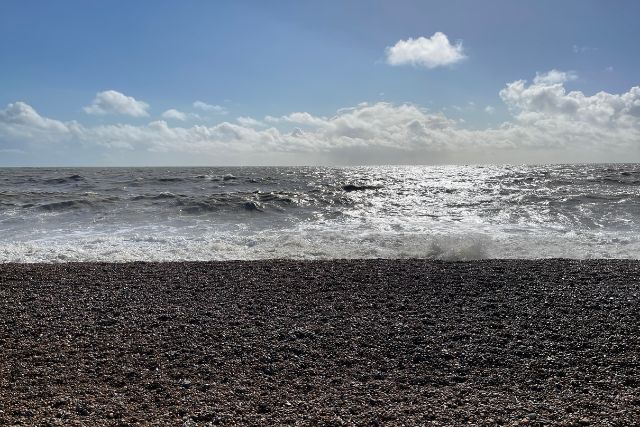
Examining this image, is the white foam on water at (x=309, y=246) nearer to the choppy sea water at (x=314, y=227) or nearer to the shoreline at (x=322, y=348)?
the choppy sea water at (x=314, y=227)

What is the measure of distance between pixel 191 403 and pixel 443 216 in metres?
16.3

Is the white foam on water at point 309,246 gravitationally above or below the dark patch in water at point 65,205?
below

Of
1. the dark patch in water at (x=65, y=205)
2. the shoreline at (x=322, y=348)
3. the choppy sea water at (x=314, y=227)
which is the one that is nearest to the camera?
the shoreline at (x=322, y=348)

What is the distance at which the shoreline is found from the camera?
13.9ft

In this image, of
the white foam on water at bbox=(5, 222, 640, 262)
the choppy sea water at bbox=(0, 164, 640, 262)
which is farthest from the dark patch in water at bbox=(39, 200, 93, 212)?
the white foam on water at bbox=(5, 222, 640, 262)

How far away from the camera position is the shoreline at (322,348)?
13.9 feet

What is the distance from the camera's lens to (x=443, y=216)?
19344mm

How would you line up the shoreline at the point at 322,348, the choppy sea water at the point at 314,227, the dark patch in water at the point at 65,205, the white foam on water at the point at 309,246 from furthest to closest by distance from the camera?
the dark patch in water at the point at 65,205 < the choppy sea water at the point at 314,227 < the white foam on water at the point at 309,246 < the shoreline at the point at 322,348

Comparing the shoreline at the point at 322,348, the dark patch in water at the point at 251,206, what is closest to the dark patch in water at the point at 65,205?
the dark patch in water at the point at 251,206

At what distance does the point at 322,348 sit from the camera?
218 inches

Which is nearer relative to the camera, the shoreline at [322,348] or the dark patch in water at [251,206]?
the shoreline at [322,348]

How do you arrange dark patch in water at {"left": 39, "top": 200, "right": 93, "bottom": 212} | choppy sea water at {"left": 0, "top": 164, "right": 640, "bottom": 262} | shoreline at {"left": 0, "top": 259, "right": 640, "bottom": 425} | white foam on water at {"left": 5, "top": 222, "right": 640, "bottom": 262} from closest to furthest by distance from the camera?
1. shoreline at {"left": 0, "top": 259, "right": 640, "bottom": 425}
2. white foam on water at {"left": 5, "top": 222, "right": 640, "bottom": 262}
3. choppy sea water at {"left": 0, "top": 164, "right": 640, "bottom": 262}
4. dark patch in water at {"left": 39, "top": 200, "right": 93, "bottom": 212}

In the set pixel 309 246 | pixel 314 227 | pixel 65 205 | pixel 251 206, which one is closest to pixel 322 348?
pixel 309 246

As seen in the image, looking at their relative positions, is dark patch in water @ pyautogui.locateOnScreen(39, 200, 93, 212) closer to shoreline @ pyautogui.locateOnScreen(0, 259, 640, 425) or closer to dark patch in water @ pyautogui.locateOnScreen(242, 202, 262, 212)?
dark patch in water @ pyautogui.locateOnScreen(242, 202, 262, 212)
